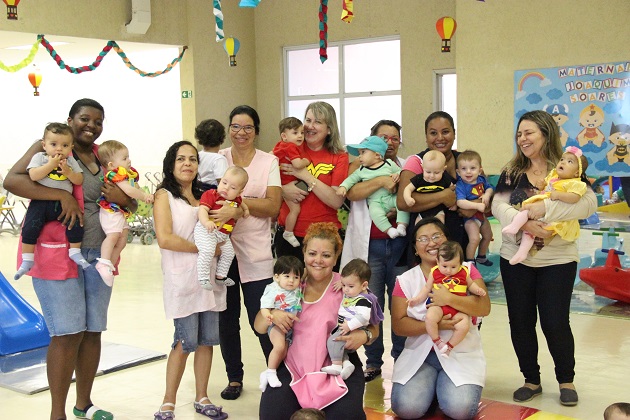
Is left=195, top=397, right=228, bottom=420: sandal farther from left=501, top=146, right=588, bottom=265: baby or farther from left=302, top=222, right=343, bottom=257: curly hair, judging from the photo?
left=501, top=146, right=588, bottom=265: baby

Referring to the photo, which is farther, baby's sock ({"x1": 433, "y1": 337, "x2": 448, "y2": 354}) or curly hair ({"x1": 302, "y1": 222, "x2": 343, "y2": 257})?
baby's sock ({"x1": 433, "y1": 337, "x2": 448, "y2": 354})

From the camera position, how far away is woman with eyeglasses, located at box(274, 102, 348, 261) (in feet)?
15.3

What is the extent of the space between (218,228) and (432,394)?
1.39 metres

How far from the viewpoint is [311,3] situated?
1384cm

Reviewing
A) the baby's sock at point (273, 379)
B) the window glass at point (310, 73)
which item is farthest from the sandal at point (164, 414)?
the window glass at point (310, 73)

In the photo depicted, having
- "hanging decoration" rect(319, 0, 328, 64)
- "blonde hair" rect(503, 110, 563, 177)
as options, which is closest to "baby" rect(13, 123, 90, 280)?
"blonde hair" rect(503, 110, 563, 177)

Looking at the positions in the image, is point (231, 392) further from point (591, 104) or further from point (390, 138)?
point (591, 104)

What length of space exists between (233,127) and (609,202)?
5.92m

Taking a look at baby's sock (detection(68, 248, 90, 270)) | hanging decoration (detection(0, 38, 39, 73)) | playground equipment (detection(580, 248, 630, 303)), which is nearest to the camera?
baby's sock (detection(68, 248, 90, 270))

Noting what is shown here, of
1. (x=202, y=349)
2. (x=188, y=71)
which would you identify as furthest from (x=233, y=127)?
(x=188, y=71)

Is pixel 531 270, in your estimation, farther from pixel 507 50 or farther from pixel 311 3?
pixel 311 3

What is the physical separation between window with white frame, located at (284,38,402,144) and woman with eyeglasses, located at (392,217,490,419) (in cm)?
963

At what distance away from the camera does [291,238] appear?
4699 mm

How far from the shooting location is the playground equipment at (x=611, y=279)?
707 cm
